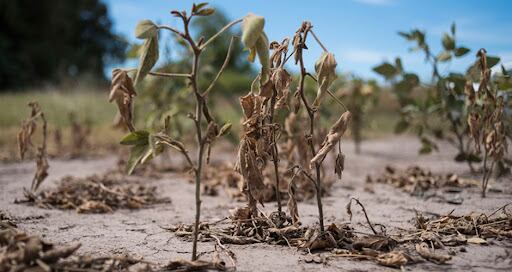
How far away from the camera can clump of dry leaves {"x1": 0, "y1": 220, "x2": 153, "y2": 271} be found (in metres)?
1.29

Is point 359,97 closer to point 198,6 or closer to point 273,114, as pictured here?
point 273,114

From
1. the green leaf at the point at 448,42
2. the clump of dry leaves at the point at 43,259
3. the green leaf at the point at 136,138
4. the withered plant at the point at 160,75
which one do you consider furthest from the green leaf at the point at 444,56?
the clump of dry leaves at the point at 43,259

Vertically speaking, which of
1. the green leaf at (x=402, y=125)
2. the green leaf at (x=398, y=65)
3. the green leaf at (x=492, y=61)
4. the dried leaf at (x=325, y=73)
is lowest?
the green leaf at (x=402, y=125)

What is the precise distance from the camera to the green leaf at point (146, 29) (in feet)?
4.37

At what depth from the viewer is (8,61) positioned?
63.0 feet

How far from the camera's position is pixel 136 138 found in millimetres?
1495

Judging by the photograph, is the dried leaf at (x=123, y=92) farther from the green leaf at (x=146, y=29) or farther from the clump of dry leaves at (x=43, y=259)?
the clump of dry leaves at (x=43, y=259)

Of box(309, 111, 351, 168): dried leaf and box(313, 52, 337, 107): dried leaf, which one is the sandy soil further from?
box(313, 52, 337, 107): dried leaf

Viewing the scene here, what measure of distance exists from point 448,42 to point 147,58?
89.1 inches

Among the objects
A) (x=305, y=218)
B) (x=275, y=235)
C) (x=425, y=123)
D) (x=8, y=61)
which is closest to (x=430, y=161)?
(x=425, y=123)

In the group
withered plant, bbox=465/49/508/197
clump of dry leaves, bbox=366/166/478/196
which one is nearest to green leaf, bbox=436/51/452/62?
withered plant, bbox=465/49/508/197

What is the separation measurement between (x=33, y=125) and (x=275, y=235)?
59.5 inches

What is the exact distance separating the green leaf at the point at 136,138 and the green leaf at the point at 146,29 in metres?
0.30

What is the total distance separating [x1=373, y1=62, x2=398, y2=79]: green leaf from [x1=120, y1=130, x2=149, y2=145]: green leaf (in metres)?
1.80
